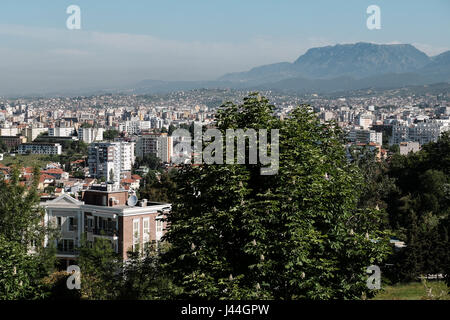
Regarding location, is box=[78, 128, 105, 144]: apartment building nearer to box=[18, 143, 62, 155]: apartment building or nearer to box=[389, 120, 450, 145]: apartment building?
box=[18, 143, 62, 155]: apartment building

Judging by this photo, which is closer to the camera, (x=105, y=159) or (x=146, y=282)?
(x=146, y=282)

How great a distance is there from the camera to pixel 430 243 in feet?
45.9

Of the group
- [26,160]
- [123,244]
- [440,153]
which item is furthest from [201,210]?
[26,160]

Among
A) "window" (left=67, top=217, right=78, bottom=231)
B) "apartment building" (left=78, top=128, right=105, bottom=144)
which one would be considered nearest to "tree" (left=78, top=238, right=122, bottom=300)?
"window" (left=67, top=217, right=78, bottom=231)

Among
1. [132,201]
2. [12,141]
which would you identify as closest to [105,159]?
[12,141]

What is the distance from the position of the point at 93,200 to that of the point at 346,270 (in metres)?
9.19

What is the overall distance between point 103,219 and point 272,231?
8346 mm

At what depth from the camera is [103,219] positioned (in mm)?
13750

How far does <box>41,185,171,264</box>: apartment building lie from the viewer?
13430 millimetres

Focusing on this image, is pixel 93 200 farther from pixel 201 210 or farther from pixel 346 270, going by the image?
pixel 346 270

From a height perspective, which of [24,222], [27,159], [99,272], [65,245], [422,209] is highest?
[24,222]

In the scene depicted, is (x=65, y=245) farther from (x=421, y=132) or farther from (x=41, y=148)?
(x=421, y=132)

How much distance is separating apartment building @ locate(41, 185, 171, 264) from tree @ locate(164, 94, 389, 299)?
21.4 ft
